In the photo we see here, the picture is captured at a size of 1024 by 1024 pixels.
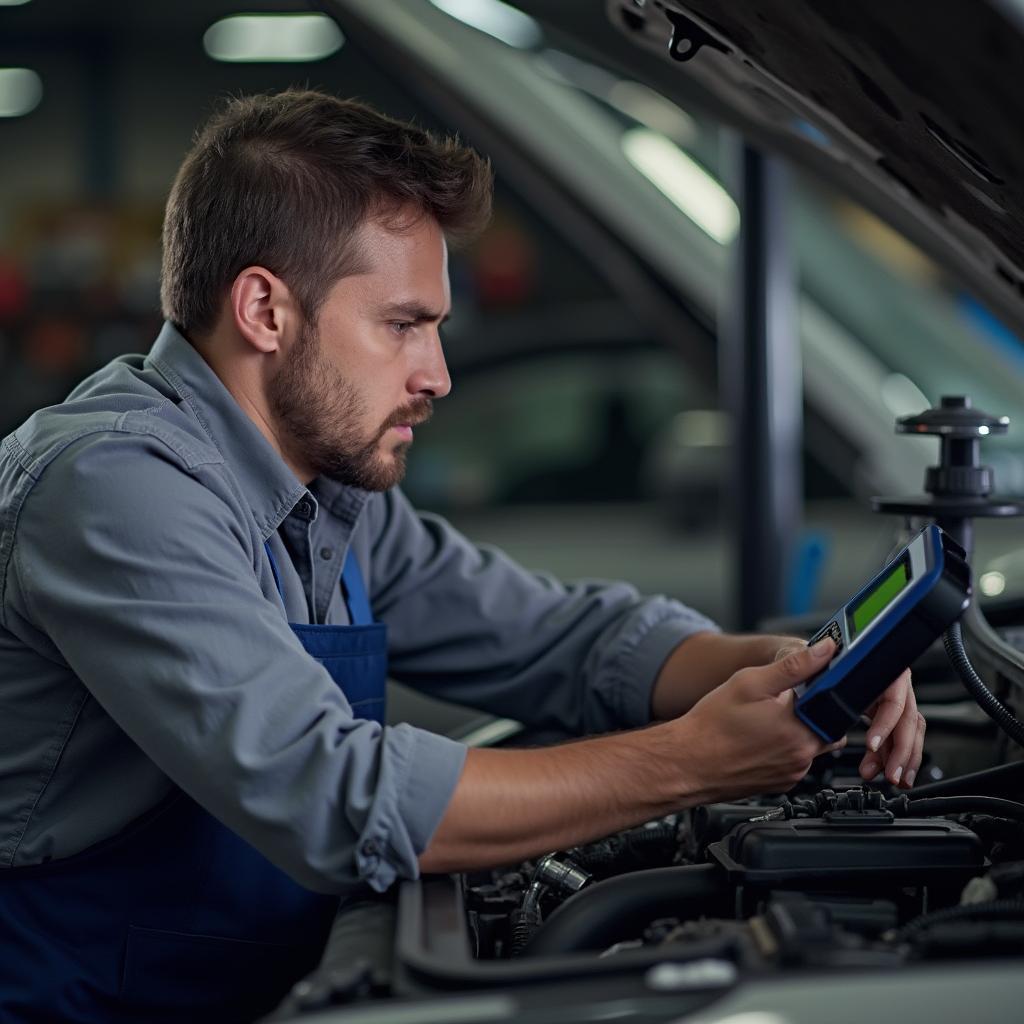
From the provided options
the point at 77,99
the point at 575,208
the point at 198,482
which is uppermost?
the point at 77,99

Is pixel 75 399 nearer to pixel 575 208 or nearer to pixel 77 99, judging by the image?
pixel 575 208

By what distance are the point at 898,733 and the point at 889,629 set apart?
9.6 inches

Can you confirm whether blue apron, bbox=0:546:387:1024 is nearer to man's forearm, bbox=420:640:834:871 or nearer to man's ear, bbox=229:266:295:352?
man's forearm, bbox=420:640:834:871

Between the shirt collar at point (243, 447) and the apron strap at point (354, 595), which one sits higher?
the shirt collar at point (243, 447)

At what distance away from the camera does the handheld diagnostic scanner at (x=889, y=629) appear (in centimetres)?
95

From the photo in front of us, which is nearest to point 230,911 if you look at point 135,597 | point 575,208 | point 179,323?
point 135,597

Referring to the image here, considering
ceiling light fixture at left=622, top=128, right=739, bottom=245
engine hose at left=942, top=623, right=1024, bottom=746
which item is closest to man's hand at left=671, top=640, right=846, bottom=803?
engine hose at left=942, top=623, right=1024, bottom=746

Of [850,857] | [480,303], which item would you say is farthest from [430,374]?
[480,303]

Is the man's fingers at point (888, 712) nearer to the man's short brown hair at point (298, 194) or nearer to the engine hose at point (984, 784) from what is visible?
the engine hose at point (984, 784)

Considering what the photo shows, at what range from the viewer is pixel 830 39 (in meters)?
0.98

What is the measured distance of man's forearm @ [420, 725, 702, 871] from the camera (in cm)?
100

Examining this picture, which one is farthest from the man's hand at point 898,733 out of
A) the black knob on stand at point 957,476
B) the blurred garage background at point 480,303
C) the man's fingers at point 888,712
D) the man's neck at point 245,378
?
the blurred garage background at point 480,303

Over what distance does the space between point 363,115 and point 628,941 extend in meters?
0.81

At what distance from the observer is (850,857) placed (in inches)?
39.9
